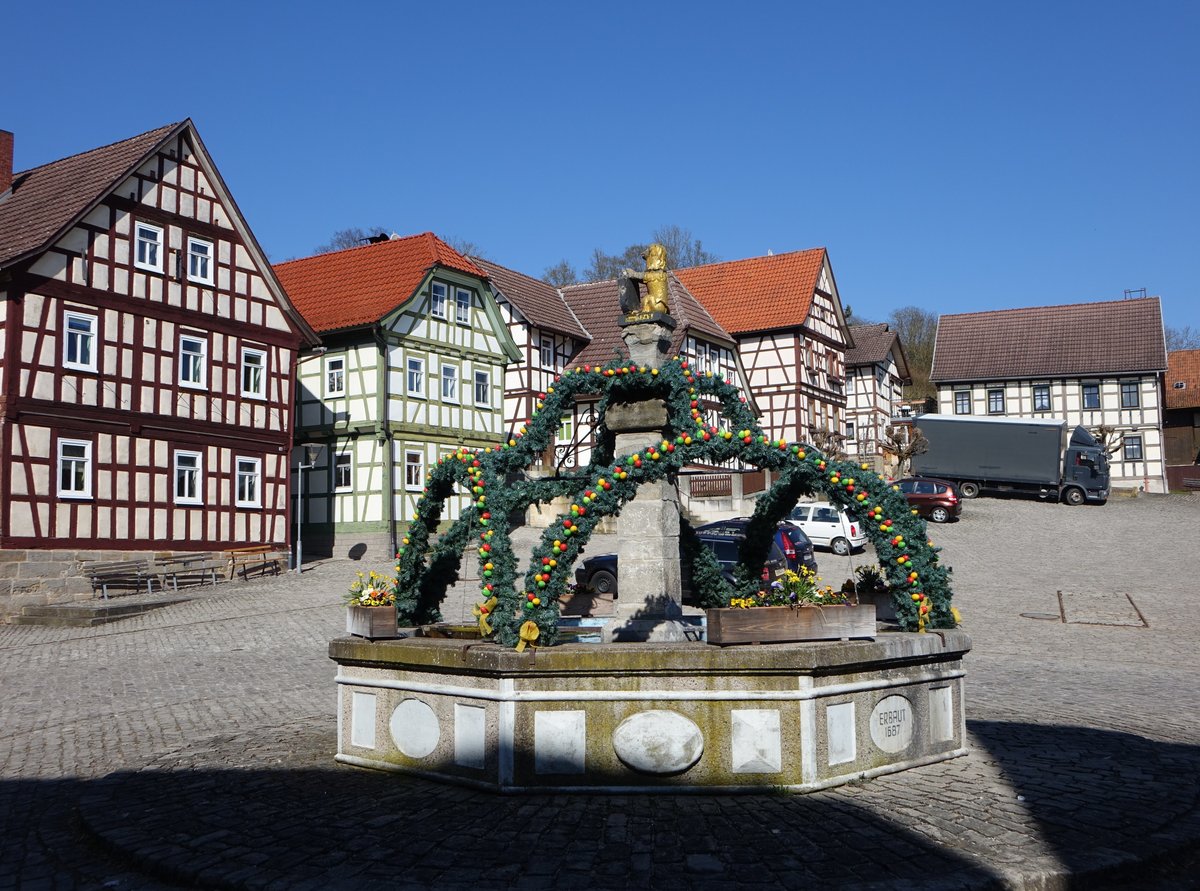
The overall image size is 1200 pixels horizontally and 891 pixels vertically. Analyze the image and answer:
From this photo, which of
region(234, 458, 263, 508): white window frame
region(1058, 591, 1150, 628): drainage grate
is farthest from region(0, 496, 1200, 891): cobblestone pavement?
region(234, 458, 263, 508): white window frame

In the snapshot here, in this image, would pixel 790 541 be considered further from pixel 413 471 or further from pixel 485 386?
pixel 485 386

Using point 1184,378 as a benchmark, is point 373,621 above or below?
below

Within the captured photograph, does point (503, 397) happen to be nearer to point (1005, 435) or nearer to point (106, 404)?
point (106, 404)

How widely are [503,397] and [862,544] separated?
14.4m

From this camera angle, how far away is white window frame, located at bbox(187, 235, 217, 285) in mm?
28531

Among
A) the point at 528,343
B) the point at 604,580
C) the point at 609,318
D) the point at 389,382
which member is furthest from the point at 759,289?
the point at 604,580

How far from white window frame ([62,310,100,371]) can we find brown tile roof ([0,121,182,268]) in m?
1.75

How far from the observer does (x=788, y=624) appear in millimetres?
→ 7648

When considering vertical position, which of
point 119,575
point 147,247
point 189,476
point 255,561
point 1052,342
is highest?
point 1052,342

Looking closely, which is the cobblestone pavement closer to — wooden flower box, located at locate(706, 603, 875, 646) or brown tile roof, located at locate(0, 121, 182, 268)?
wooden flower box, located at locate(706, 603, 875, 646)

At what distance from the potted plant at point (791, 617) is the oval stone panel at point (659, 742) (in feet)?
1.90

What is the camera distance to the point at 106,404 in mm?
26047

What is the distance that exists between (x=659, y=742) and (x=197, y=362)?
78.6ft

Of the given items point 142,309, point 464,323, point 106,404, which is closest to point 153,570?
point 106,404
